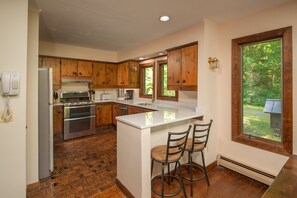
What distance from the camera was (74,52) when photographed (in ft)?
14.5

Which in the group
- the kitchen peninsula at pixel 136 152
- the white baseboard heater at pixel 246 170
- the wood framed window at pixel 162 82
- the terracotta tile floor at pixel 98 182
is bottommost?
A: the terracotta tile floor at pixel 98 182

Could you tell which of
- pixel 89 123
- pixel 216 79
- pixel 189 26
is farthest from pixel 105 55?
pixel 216 79

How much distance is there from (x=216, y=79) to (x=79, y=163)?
9.96ft

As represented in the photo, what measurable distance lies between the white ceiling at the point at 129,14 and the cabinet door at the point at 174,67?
464mm

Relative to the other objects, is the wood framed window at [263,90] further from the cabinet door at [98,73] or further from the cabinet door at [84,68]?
the cabinet door at [84,68]

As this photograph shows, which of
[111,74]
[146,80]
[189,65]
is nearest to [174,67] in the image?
[189,65]

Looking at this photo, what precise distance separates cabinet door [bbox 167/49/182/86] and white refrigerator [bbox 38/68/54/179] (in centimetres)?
215

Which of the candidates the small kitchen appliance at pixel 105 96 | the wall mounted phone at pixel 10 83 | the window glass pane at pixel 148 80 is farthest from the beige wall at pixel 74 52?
the wall mounted phone at pixel 10 83

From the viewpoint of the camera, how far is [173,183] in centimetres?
232

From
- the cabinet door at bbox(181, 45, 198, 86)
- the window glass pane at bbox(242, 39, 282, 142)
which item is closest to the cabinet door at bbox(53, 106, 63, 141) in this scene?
the cabinet door at bbox(181, 45, 198, 86)

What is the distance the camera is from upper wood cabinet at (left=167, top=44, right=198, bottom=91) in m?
2.72

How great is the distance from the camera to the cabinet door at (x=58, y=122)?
3910mm

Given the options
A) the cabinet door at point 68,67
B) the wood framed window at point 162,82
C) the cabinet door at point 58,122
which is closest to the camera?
the cabinet door at point 58,122

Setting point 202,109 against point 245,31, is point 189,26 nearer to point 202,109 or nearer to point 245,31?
point 245,31
